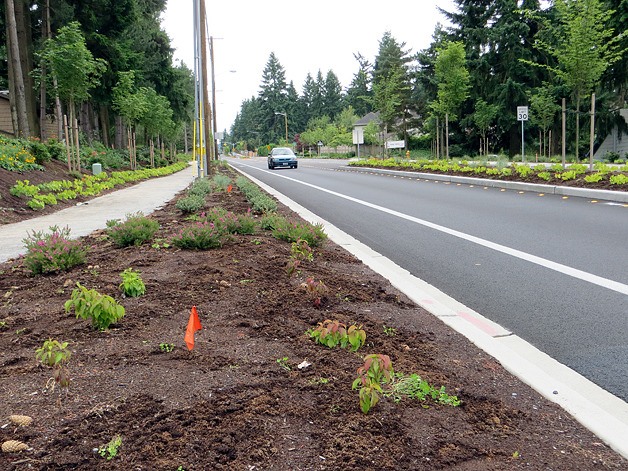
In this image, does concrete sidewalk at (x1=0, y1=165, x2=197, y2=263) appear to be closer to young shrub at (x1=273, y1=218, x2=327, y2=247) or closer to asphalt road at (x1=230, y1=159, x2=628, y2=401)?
young shrub at (x1=273, y1=218, x2=327, y2=247)

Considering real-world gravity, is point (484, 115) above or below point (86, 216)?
above

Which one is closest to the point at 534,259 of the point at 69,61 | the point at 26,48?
the point at 69,61

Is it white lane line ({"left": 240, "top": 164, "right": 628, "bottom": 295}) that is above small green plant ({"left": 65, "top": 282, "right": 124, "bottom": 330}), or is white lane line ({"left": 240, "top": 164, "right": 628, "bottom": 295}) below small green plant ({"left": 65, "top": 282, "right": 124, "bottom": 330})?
below

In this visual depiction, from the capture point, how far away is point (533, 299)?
4727 millimetres

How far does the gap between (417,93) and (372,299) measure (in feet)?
174

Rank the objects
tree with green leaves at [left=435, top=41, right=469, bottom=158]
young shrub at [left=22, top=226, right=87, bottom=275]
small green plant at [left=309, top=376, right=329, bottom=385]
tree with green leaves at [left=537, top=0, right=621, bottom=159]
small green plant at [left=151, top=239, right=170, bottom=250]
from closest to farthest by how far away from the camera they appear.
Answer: small green plant at [left=309, top=376, right=329, bottom=385], young shrub at [left=22, top=226, right=87, bottom=275], small green plant at [left=151, top=239, right=170, bottom=250], tree with green leaves at [left=537, top=0, right=621, bottom=159], tree with green leaves at [left=435, top=41, right=469, bottom=158]

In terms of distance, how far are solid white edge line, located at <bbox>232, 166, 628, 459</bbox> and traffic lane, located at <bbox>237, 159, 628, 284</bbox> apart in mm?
2127

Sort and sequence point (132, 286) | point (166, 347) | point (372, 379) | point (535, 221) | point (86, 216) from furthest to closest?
point (86, 216), point (535, 221), point (132, 286), point (166, 347), point (372, 379)

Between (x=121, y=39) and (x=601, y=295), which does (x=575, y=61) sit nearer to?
(x=601, y=295)

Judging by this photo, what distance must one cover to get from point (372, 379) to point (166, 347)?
1289 millimetres

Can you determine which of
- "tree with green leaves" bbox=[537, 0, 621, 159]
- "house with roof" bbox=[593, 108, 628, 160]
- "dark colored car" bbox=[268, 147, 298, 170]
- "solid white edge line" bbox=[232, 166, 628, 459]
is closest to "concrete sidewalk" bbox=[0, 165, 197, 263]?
"solid white edge line" bbox=[232, 166, 628, 459]

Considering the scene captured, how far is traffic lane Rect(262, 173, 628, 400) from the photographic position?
3382mm

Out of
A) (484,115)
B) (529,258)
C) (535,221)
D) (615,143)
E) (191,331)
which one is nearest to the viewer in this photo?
(191,331)

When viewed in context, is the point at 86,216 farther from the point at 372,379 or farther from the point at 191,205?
the point at 372,379
